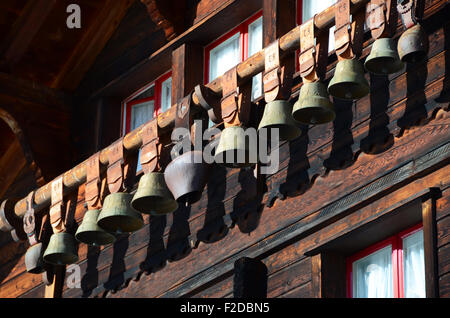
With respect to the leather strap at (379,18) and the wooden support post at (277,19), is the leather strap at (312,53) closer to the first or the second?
the leather strap at (379,18)

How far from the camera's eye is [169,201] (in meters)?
11.4

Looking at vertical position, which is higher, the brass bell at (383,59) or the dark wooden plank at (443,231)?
the brass bell at (383,59)

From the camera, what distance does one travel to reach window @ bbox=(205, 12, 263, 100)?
42.5 ft

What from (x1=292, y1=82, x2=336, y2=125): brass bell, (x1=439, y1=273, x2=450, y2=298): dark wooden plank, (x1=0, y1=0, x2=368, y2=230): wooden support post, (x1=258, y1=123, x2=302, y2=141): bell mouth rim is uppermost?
(x1=0, y1=0, x2=368, y2=230): wooden support post

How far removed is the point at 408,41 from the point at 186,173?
2002 mm

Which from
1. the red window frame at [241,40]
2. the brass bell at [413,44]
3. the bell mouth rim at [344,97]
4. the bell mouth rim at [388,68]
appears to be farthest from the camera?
the red window frame at [241,40]

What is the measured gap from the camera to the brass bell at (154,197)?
1126 centimetres

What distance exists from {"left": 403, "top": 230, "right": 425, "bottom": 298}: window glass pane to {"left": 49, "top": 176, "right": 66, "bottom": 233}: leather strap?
3651 mm

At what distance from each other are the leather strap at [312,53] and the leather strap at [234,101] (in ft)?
2.06

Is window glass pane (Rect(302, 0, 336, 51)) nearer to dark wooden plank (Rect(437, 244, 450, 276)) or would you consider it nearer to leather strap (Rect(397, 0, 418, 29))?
leather strap (Rect(397, 0, 418, 29))

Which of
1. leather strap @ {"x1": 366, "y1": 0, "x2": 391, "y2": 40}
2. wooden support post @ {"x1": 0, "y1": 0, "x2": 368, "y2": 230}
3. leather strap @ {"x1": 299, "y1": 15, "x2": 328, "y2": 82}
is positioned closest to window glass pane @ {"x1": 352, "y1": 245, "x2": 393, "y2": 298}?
leather strap @ {"x1": 299, "y1": 15, "x2": 328, "y2": 82}

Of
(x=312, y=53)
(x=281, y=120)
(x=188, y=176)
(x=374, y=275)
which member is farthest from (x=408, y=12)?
(x=188, y=176)

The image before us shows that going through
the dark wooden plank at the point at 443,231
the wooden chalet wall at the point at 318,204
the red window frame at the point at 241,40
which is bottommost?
the dark wooden plank at the point at 443,231

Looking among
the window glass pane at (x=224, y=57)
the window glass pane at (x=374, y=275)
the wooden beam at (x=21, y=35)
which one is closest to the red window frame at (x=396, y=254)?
the window glass pane at (x=374, y=275)
